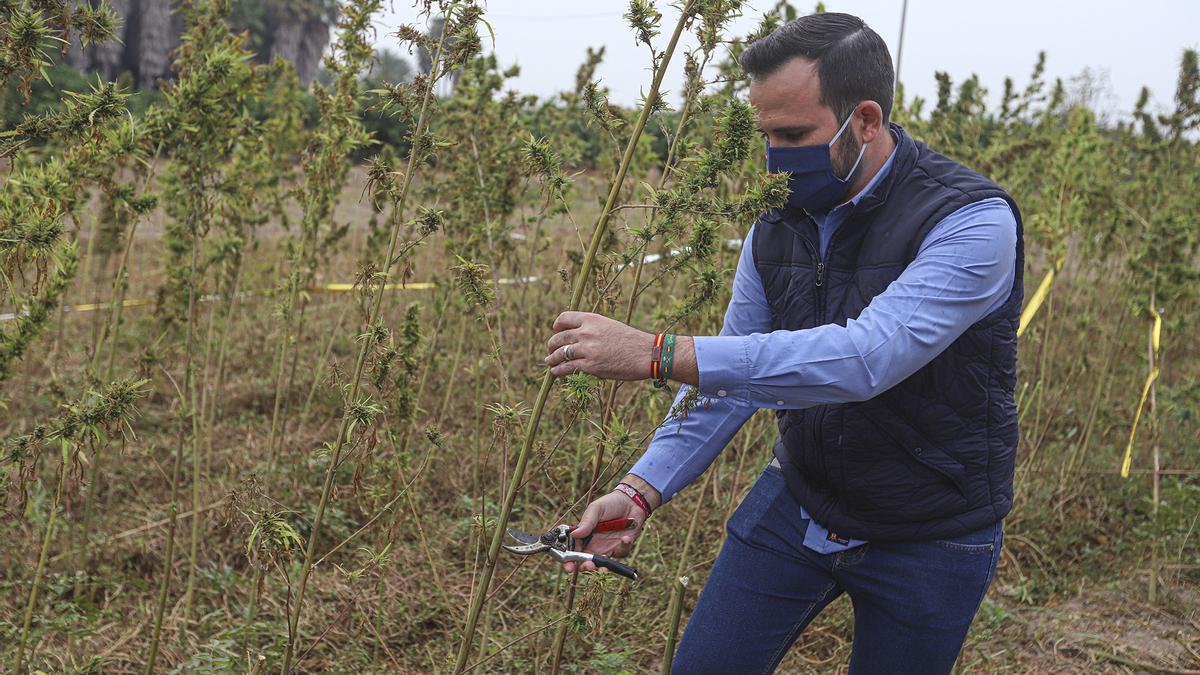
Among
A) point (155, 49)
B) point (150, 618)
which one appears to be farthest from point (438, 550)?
point (155, 49)

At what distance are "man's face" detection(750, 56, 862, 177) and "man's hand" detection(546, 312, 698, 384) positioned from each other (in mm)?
669

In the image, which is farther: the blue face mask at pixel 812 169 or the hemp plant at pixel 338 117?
the hemp plant at pixel 338 117

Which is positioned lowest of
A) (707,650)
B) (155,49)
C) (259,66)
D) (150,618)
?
(150,618)

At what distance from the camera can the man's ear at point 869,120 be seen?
2111 millimetres

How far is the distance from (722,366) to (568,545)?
1.89 feet

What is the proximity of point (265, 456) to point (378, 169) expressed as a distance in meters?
3.32

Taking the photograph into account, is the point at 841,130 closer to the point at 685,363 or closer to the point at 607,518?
the point at 685,363

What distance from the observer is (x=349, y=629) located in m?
3.57

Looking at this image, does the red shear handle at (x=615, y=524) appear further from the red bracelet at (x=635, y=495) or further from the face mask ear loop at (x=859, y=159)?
the face mask ear loop at (x=859, y=159)

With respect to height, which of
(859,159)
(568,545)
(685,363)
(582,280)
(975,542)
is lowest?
(568,545)

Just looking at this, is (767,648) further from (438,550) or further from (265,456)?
(265,456)

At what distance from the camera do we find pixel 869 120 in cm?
213

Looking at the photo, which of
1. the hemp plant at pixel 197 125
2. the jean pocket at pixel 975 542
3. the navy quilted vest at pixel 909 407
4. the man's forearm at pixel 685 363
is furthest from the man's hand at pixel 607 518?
the hemp plant at pixel 197 125

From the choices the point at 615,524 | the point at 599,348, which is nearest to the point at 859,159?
Answer: the point at 599,348
